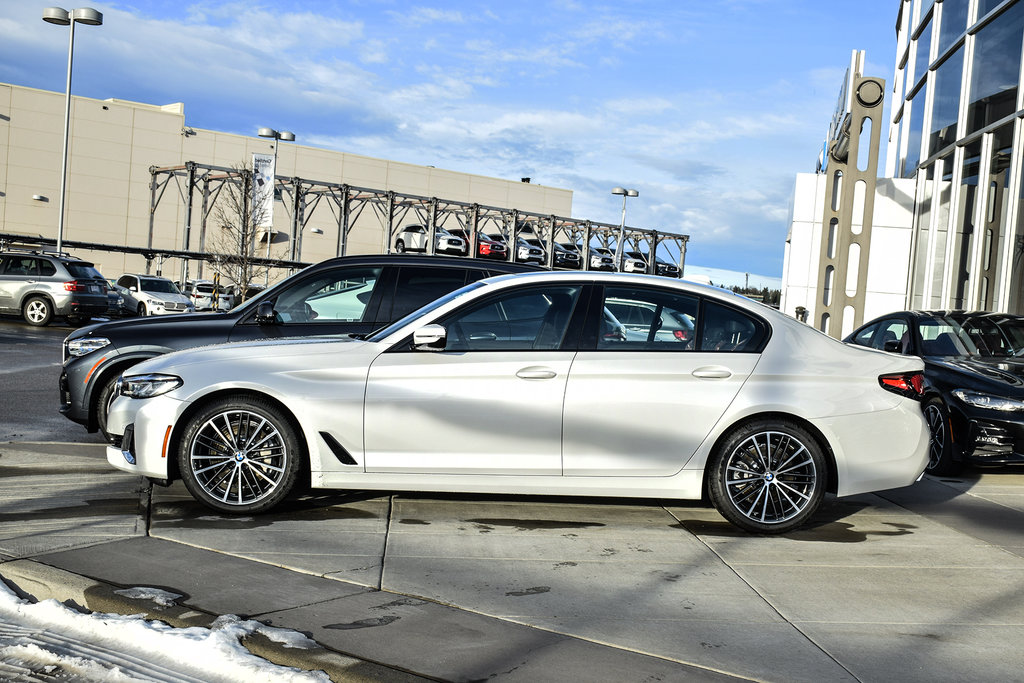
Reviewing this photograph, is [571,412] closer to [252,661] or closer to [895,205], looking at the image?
[252,661]

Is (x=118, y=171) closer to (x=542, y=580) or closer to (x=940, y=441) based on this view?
(x=940, y=441)

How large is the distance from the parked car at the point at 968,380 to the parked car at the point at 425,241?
4046cm

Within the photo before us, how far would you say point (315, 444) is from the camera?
5.70 m

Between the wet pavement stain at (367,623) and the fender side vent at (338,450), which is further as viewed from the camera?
the fender side vent at (338,450)

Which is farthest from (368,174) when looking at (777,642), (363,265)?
(777,642)

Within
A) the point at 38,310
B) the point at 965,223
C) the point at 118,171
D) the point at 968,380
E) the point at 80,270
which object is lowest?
Result: the point at 38,310

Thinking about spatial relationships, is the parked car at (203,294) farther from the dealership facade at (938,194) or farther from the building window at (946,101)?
the building window at (946,101)

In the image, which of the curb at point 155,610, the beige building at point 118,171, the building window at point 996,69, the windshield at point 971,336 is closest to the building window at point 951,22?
the building window at point 996,69

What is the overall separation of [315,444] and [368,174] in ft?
208

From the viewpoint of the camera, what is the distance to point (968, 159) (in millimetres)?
21078

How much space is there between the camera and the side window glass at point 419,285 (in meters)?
7.86

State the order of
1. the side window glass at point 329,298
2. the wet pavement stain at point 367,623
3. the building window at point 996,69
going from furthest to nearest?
1. the building window at point 996,69
2. the side window glass at point 329,298
3. the wet pavement stain at point 367,623

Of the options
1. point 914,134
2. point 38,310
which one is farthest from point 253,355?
point 914,134

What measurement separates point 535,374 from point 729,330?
50.6 inches
